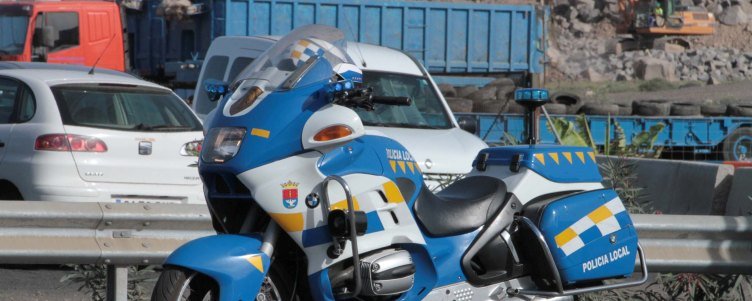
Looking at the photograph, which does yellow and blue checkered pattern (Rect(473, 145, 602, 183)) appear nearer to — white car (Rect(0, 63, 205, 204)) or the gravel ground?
white car (Rect(0, 63, 205, 204))

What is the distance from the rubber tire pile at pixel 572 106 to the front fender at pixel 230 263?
15.8 m

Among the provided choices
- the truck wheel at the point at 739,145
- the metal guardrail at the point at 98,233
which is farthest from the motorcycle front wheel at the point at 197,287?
the truck wheel at the point at 739,145

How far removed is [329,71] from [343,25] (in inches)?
738

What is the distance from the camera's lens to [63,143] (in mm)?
9383

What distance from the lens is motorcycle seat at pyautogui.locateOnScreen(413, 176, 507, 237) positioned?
5102 millimetres

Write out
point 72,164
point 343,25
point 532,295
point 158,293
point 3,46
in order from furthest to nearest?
point 343,25, point 3,46, point 72,164, point 532,295, point 158,293

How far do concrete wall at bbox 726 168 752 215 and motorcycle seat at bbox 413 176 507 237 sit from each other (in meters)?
2.97

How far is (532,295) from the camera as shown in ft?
17.7

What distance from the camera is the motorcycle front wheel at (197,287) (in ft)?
15.2

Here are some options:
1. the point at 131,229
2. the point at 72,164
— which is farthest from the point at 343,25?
the point at 131,229

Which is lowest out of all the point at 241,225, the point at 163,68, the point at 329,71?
the point at 163,68

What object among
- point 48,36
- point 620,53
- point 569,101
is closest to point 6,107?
point 48,36

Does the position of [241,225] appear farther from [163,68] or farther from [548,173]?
[163,68]

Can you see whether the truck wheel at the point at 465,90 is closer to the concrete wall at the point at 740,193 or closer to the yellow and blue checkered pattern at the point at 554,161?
the concrete wall at the point at 740,193
